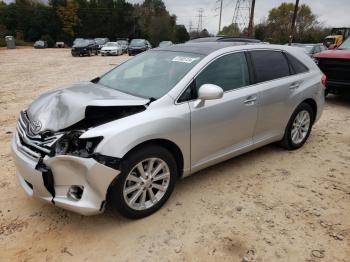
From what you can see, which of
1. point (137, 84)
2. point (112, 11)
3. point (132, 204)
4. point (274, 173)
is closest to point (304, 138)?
point (274, 173)

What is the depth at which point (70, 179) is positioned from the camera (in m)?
2.75

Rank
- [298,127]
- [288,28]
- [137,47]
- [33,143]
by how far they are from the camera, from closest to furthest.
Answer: [33,143] < [298,127] < [137,47] < [288,28]

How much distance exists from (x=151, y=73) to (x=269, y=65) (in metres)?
1.64

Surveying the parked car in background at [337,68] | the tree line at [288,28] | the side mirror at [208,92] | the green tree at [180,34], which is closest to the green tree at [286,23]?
the tree line at [288,28]

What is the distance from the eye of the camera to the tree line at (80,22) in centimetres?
6159

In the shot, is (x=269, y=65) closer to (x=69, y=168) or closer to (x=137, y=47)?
(x=69, y=168)

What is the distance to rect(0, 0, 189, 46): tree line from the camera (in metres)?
61.6

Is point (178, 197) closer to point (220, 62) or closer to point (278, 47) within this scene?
point (220, 62)

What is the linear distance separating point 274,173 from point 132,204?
2094 millimetres

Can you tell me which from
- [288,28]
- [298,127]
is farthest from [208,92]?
[288,28]

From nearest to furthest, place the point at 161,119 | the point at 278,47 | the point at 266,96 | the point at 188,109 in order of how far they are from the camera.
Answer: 1. the point at 161,119
2. the point at 188,109
3. the point at 266,96
4. the point at 278,47

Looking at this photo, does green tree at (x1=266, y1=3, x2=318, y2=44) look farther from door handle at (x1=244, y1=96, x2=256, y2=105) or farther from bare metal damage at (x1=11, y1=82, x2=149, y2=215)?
bare metal damage at (x1=11, y1=82, x2=149, y2=215)

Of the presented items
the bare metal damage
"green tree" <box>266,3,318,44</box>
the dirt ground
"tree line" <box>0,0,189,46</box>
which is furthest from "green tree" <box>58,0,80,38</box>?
the bare metal damage

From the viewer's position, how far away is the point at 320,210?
343cm
